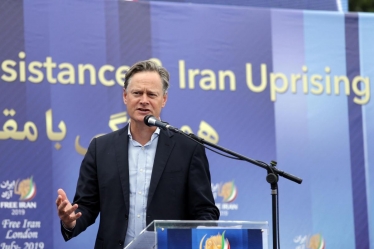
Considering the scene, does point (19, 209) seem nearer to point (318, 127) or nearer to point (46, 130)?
point (46, 130)

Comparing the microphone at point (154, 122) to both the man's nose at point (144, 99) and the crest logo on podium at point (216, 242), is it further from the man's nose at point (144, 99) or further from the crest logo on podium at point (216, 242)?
the crest logo on podium at point (216, 242)

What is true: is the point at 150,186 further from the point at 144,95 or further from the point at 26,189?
the point at 26,189

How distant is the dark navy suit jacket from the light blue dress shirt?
0.10 ft

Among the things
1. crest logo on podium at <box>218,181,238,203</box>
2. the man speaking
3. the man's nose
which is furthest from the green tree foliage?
the man's nose

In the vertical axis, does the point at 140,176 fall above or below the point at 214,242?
above

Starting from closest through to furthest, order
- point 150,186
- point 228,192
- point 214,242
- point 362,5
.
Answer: point 214,242
point 150,186
point 228,192
point 362,5

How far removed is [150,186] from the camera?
11.2 feet

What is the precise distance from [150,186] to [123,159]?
0.19 m

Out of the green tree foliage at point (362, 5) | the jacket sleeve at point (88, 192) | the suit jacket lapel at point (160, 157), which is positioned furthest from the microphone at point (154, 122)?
the green tree foliage at point (362, 5)

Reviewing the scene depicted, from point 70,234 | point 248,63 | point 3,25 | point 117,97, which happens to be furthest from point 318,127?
point 70,234

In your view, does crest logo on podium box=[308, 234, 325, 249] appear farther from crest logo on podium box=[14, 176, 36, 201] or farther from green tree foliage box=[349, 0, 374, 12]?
green tree foliage box=[349, 0, 374, 12]

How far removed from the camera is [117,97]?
509 cm

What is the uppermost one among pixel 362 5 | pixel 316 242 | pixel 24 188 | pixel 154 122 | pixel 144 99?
pixel 362 5

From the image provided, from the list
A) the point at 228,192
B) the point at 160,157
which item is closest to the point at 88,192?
the point at 160,157
